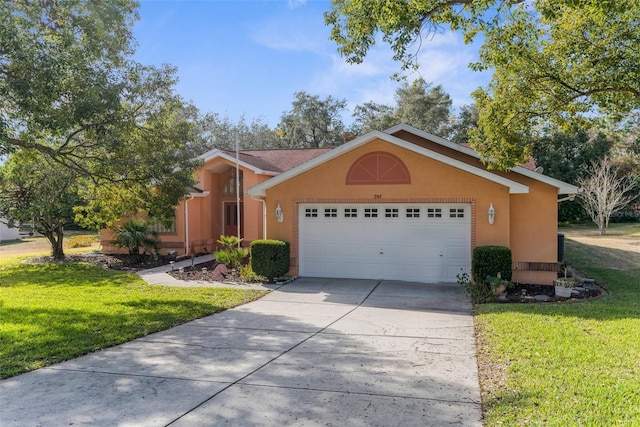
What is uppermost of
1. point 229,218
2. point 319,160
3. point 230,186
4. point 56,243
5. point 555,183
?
point 319,160

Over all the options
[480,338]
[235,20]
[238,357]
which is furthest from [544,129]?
[238,357]

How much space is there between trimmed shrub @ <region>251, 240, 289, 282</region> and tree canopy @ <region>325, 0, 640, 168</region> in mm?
6196

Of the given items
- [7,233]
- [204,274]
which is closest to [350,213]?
[204,274]

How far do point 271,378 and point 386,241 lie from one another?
8.57m

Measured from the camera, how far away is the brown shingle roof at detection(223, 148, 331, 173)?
66.3 feet

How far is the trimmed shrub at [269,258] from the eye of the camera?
1380 cm

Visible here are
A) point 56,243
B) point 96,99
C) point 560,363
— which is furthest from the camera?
point 56,243

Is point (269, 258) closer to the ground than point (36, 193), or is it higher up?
closer to the ground

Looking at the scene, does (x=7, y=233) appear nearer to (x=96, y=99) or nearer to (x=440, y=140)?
(x=96, y=99)

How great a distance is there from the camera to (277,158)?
73.9ft

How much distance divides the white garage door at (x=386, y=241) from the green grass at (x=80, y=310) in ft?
9.89

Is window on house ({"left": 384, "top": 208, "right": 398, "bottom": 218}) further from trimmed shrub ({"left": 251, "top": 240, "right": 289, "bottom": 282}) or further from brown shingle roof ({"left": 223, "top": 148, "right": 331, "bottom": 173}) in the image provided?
brown shingle roof ({"left": 223, "top": 148, "right": 331, "bottom": 173})

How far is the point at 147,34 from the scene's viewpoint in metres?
12.7

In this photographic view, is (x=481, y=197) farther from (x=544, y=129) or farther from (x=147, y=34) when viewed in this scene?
(x=147, y=34)
